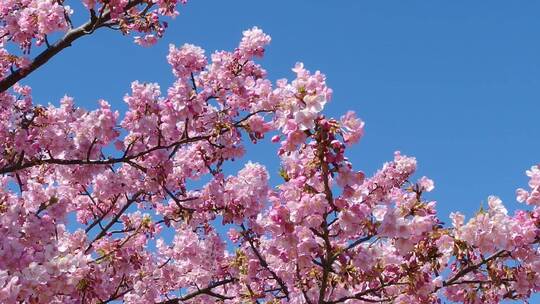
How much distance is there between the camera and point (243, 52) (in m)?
10.2

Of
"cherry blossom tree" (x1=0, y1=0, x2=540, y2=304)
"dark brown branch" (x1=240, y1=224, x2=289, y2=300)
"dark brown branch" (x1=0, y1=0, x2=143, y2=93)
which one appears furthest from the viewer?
"dark brown branch" (x1=0, y1=0, x2=143, y2=93)

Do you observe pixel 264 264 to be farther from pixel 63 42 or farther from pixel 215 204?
pixel 63 42

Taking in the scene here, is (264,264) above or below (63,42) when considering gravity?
below

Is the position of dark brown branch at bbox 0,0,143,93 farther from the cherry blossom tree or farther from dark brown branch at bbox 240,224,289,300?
dark brown branch at bbox 240,224,289,300

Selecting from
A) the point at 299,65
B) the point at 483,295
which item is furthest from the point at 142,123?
the point at 483,295

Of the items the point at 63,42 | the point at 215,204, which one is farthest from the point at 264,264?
the point at 63,42

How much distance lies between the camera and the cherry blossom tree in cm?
682

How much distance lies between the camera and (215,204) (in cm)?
1030

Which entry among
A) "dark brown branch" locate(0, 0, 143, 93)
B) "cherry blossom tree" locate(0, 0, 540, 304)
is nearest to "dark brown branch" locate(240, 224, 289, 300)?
"cherry blossom tree" locate(0, 0, 540, 304)

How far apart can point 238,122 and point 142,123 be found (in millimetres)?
1214

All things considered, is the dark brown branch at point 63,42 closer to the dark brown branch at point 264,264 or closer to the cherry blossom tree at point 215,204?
the cherry blossom tree at point 215,204

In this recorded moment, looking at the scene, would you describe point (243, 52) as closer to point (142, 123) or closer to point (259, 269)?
point (142, 123)

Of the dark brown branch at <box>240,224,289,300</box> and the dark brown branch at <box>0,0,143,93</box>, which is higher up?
the dark brown branch at <box>0,0,143,93</box>

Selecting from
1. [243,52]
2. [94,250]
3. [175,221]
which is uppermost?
[243,52]
